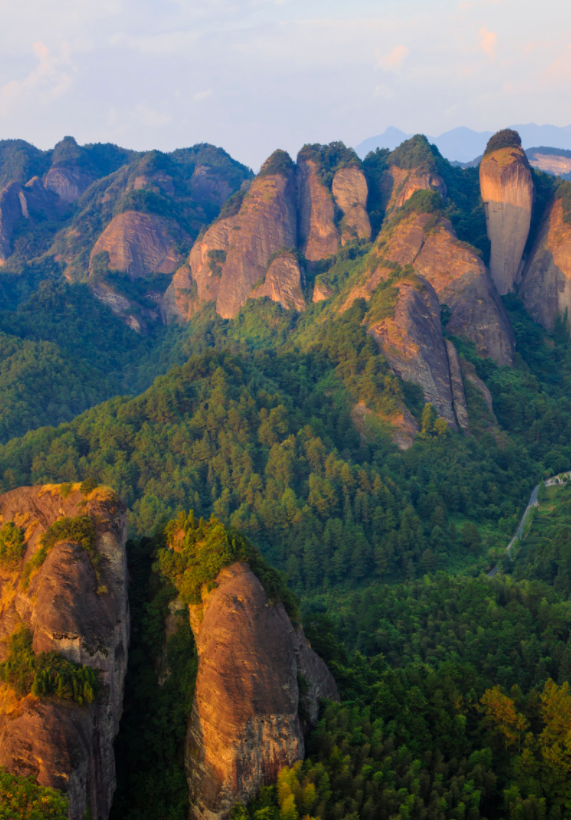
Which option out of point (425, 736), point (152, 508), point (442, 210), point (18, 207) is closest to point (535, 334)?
point (442, 210)

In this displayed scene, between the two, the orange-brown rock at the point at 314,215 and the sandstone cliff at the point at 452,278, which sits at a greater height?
the orange-brown rock at the point at 314,215

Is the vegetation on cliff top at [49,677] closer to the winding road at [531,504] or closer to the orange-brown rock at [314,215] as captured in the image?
the winding road at [531,504]

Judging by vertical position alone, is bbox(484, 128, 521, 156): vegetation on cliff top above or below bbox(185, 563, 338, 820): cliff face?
above

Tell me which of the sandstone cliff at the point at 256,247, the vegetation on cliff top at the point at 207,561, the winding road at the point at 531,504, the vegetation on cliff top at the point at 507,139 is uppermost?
the vegetation on cliff top at the point at 507,139

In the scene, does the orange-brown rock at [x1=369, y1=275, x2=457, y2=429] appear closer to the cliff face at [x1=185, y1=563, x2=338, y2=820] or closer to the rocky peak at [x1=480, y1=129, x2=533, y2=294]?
the rocky peak at [x1=480, y1=129, x2=533, y2=294]

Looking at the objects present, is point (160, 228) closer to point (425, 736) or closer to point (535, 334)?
point (535, 334)

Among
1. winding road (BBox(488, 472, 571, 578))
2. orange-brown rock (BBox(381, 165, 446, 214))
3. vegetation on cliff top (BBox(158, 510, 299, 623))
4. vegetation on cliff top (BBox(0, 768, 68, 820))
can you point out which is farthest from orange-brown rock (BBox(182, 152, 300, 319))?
vegetation on cliff top (BBox(0, 768, 68, 820))

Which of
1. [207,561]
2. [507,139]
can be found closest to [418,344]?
[507,139]

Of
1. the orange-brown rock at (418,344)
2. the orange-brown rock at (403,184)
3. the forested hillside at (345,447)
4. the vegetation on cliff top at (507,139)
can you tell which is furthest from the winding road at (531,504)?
the vegetation on cliff top at (507,139)
